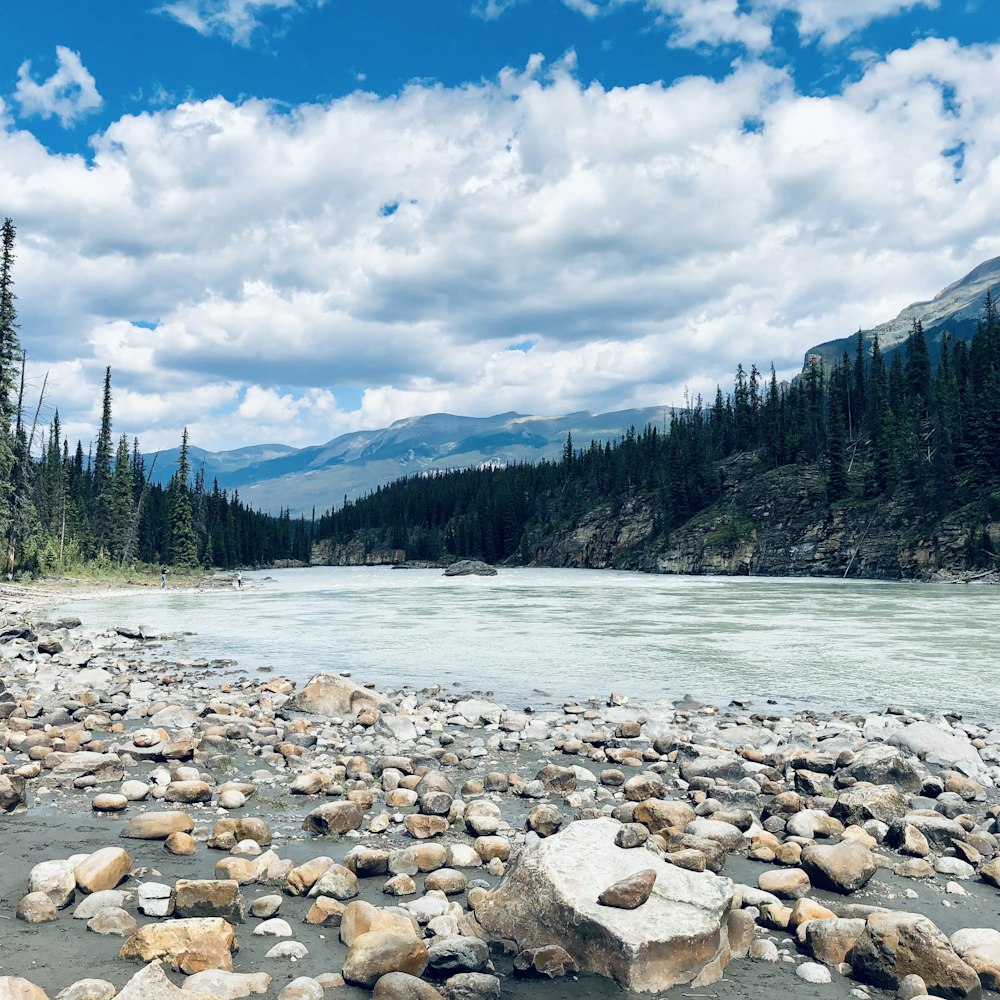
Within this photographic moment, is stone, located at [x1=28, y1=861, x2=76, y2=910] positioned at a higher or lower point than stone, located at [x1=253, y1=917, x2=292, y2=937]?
higher

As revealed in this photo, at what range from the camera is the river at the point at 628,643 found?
57.3 feet

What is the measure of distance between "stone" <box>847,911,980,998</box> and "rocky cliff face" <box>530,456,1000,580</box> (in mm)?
71546

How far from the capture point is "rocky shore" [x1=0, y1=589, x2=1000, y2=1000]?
199 inches

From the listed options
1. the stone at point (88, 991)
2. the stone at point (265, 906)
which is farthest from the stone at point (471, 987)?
the stone at point (88, 991)

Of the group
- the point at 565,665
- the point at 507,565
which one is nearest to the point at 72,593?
the point at 565,665

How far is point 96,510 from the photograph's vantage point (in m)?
89.5

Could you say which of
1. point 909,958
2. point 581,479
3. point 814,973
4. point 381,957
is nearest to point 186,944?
point 381,957

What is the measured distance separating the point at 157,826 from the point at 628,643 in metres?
20.5

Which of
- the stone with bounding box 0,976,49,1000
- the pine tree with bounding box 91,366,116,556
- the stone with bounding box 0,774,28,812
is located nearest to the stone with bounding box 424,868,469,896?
the stone with bounding box 0,976,49,1000

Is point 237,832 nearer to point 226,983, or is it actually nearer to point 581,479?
point 226,983

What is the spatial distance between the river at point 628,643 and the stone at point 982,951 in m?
10.1

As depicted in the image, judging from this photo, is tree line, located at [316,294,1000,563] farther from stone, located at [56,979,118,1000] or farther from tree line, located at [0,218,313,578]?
stone, located at [56,979,118,1000]

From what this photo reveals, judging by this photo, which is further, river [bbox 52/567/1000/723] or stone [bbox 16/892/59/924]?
river [bbox 52/567/1000/723]

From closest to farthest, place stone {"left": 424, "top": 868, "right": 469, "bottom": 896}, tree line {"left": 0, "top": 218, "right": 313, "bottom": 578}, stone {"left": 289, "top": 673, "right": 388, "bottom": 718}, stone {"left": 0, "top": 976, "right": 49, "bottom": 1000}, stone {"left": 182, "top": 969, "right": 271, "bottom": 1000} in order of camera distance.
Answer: stone {"left": 0, "top": 976, "right": 49, "bottom": 1000}
stone {"left": 182, "top": 969, "right": 271, "bottom": 1000}
stone {"left": 424, "top": 868, "right": 469, "bottom": 896}
stone {"left": 289, "top": 673, "right": 388, "bottom": 718}
tree line {"left": 0, "top": 218, "right": 313, "bottom": 578}
